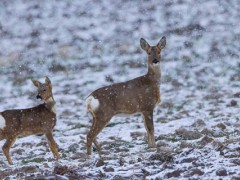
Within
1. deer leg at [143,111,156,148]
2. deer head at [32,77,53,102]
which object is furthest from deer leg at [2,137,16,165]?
deer leg at [143,111,156,148]

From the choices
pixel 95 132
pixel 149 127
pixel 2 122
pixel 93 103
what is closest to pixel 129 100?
pixel 149 127

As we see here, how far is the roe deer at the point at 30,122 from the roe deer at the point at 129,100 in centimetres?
72

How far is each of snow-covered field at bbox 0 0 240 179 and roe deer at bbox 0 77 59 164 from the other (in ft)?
1.16

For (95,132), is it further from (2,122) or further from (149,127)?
(2,122)

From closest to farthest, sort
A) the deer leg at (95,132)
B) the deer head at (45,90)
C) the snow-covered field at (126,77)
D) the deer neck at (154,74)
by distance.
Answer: the snow-covered field at (126,77) < the deer leg at (95,132) < the deer head at (45,90) < the deer neck at (154,74)

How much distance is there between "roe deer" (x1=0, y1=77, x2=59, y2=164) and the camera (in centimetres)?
992

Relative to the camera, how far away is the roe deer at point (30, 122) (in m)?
9.92

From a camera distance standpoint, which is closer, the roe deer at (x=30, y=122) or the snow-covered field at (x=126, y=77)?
the snow-covered field at (x=126, y=77)

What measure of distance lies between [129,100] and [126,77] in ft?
29.0

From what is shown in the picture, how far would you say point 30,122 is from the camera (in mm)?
10195

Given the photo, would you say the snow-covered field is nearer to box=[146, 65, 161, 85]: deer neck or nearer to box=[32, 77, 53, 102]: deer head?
box=[32, 77, 53, 102]: deer head

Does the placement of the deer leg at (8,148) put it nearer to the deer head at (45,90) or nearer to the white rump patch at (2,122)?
the white rump patch at (2,122)

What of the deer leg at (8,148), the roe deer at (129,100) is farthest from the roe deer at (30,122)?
the roe deer at (129,100)

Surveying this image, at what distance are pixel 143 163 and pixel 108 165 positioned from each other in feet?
1.48
